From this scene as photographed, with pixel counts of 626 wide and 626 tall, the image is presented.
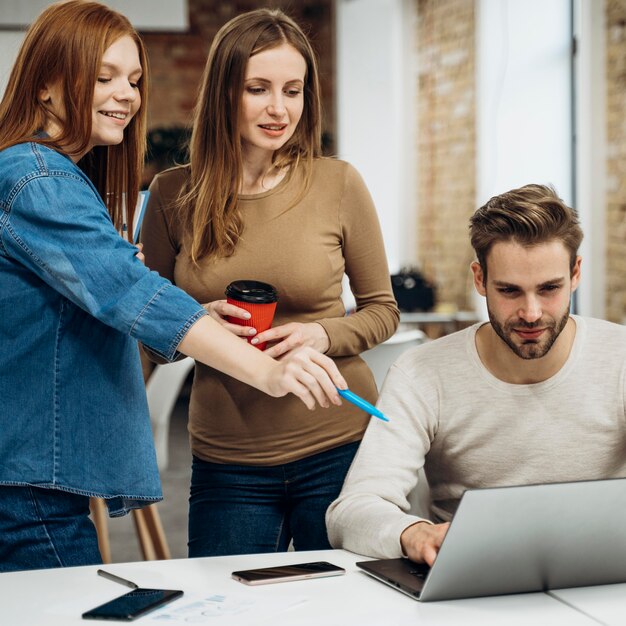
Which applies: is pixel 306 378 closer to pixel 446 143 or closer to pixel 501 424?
pixel 501 424

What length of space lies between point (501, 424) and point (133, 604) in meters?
0.73

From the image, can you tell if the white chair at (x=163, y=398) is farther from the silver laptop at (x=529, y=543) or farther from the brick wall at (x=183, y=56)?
the brick wall at (x=183, y=56)

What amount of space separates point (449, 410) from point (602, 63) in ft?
11.9

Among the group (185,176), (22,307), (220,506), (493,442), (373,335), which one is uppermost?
(185,176)

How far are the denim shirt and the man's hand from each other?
0.37 meters

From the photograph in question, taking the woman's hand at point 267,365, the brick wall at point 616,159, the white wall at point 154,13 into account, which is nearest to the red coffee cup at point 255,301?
the woman's hand at point 267,365

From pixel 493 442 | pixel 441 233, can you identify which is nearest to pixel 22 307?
pixel 493 442

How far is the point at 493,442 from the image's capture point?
5.46 feet

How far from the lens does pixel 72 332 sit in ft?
4.43

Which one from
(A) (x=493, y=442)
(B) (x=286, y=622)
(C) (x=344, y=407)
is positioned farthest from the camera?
(C) (x=344, y=407)

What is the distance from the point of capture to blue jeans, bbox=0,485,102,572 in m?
1.33

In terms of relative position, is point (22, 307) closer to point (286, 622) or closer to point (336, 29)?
point (286, 622)

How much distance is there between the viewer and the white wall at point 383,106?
6773 mm

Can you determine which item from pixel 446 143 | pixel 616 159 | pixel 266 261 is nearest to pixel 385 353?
pixel 266 261
